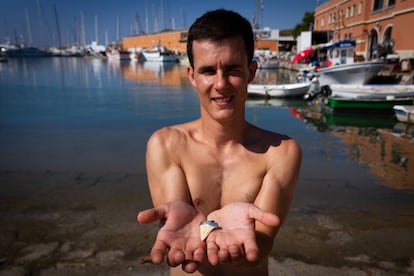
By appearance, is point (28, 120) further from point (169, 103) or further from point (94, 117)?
point (169, 103)

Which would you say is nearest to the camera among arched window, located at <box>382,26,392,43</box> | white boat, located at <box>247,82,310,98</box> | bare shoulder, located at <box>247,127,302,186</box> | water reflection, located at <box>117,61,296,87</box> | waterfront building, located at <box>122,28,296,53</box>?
bare shoulder, located at <box>247,127,302,186</box>

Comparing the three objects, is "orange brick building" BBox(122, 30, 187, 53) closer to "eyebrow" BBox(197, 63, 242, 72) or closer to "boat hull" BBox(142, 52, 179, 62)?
"boat hull" BBox(142, 52, 179, 62)

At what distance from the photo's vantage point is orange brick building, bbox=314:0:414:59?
27859 mm

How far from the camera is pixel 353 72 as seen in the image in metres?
21.0

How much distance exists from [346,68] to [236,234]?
869 inches

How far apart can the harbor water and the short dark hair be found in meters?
3.04

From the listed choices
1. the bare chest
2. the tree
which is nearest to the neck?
the bare chest

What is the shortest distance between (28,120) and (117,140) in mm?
7092

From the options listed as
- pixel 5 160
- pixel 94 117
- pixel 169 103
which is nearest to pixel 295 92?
pixel 169 103

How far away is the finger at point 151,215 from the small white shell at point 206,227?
24 centimetres

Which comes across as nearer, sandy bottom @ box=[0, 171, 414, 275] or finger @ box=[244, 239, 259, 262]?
finger @ box=[244, 239, 259, 262]

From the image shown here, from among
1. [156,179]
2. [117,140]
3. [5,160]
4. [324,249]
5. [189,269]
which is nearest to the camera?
[189,269]

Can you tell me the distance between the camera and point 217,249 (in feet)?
5.54

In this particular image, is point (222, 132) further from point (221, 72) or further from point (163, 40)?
point (163, 40)
